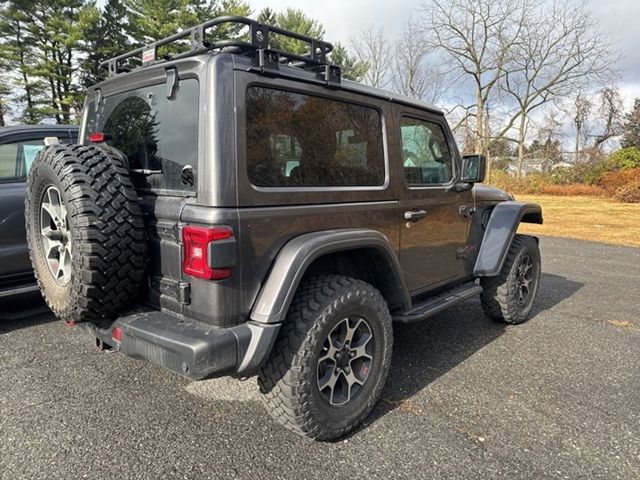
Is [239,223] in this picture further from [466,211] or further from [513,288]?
[513,288]

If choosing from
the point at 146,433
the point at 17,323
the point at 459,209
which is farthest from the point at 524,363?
the point at 17,323

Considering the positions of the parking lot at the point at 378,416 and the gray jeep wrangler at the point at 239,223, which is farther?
the parking lot at the point at 378,416

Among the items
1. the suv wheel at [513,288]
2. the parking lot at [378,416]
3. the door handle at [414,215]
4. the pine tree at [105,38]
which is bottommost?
the parking lot at [378,416]

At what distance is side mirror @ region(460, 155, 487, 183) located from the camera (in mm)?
3605

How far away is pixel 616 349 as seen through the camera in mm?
3795

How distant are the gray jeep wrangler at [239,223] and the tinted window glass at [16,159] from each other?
5.33 ft

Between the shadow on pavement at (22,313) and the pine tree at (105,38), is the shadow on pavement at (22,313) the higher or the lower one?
the lower one

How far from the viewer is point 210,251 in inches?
78.2

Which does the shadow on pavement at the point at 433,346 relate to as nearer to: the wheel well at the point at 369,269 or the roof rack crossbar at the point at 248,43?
the wheel well at the point at 369,269

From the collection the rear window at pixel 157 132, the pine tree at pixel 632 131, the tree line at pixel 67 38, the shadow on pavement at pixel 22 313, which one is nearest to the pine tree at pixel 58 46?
the tree line at pixel 67 38

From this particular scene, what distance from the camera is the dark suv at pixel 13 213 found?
394 centimetres

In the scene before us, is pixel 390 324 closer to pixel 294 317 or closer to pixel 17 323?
pixel 294 317

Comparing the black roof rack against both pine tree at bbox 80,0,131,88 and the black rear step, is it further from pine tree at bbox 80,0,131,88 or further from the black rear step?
pine tree at bbox 80,0,131,88

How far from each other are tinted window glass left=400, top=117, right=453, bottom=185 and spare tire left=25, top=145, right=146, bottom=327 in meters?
1.86
